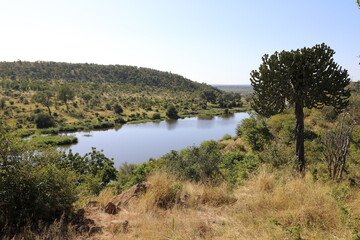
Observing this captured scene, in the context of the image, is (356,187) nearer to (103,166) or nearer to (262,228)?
(262,228)

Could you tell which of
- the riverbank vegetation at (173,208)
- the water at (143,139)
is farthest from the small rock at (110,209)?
the water at (143,139)

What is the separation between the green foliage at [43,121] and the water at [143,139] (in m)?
8.35

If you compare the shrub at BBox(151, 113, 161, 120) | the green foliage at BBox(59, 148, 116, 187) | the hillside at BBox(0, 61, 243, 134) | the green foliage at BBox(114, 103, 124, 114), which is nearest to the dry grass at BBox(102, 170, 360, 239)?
the green foliage at BBox(59, 148, 116, 187)

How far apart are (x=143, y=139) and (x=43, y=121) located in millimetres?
28023

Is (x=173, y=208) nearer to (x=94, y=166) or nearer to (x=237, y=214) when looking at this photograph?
(x=237, y=214)

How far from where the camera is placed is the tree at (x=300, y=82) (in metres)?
9.28

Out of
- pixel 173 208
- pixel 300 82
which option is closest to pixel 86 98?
pixel 300 82

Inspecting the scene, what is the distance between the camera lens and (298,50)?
975 centimetres

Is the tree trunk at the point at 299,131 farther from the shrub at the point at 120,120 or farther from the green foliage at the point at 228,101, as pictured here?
the green foliage at the point at 228,101

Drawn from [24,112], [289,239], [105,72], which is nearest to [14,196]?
[289,239]

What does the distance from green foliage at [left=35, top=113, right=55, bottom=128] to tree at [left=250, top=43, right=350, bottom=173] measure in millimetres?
57209

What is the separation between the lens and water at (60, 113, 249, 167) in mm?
37109

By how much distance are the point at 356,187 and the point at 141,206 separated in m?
5.49

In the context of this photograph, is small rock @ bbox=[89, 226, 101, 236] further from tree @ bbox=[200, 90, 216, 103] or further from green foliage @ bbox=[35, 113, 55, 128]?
tree @ bbox=[200, 90, 216, 103]
